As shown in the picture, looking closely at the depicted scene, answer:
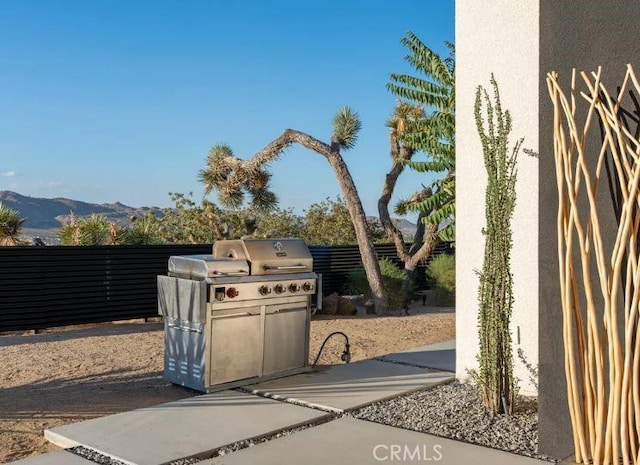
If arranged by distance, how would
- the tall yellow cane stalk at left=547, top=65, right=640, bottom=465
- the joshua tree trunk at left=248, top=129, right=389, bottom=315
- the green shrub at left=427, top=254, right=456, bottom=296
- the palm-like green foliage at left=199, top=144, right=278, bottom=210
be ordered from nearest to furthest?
1. the tall yellow cane stalk at left=547, top=65, right=640, bottom=465
2. the joshua tree trunk at left=248, top=129, right=389, bottom=315
3. the green shrub at left=427, top=254, right=456, bottom=296
4. the palm-like green foliage at left=199, top=144, right=278, bottom=210

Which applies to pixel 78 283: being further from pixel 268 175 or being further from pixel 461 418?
pixel 461 418

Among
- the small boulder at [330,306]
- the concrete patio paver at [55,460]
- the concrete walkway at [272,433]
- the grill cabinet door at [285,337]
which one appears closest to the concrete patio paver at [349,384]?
the concrete walkway at [272,433]

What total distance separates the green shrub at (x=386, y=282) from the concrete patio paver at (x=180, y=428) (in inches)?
371

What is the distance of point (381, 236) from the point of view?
23.0 m

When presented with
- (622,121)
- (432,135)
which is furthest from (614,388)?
(432,135)

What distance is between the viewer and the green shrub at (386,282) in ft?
49.3

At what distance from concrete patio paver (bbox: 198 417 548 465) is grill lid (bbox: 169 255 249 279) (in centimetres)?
187

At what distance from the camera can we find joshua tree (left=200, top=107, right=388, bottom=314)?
14.5m

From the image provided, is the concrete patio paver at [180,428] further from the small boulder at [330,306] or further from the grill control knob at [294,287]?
the small boulder at [330,306]

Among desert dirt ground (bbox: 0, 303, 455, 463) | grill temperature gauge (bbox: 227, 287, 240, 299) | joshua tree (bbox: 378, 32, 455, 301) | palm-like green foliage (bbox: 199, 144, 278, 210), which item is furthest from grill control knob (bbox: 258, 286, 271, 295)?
palm-like green foliage (bbox: 199, 144, 278, 210)

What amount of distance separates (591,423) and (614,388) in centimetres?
37

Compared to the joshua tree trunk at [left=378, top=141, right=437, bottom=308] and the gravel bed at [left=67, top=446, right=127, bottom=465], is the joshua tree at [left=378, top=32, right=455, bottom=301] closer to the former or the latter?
the joshua tree trunk at [left=378, top=141, right=437, bottom=308]

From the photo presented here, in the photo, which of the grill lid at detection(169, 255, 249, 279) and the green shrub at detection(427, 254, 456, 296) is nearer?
the grill lid at detection(169, 255, 249, 279)
